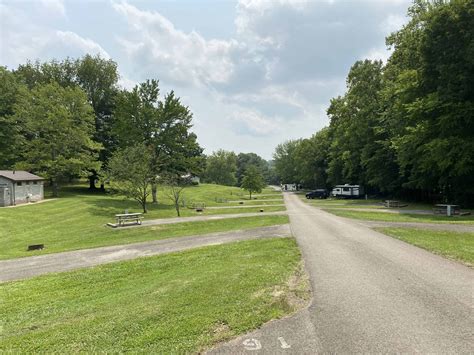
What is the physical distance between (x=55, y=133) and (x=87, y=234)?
26.6 metres

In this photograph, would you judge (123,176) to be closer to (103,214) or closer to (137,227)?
(103,214)

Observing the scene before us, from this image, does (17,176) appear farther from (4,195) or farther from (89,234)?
(89,234)

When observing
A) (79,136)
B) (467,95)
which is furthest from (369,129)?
(79,136)

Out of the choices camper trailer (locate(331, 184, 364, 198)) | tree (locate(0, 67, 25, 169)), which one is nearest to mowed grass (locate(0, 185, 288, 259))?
tree (locate(0, 67, 25, 169))

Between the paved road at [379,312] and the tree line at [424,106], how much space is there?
64.3ft

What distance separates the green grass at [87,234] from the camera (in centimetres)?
1655

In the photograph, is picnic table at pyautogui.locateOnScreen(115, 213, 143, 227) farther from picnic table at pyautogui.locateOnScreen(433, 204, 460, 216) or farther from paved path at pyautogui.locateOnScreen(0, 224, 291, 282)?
picnic table at pyautogui.locateOnScreen(433, 204, 460, 216)

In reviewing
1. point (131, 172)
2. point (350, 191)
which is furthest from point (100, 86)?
point (350, 191)

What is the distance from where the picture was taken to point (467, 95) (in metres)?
24.4

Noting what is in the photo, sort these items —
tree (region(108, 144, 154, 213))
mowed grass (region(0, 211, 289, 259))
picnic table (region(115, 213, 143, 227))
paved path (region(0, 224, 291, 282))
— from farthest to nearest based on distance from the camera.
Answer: tree (region(108, 144, 154, 213)) < picnic table (region(115, 213, 143, 227)) < mowed grass (region(0, 211, 289, 259)) < paved path (region(0, 224, 291, 282))

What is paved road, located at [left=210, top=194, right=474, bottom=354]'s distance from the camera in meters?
4.56

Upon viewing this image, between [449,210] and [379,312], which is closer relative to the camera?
[379,312]

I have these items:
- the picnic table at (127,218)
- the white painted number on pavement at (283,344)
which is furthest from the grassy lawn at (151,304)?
the picnic table at (127,218)

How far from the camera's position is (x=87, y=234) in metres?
20.2
